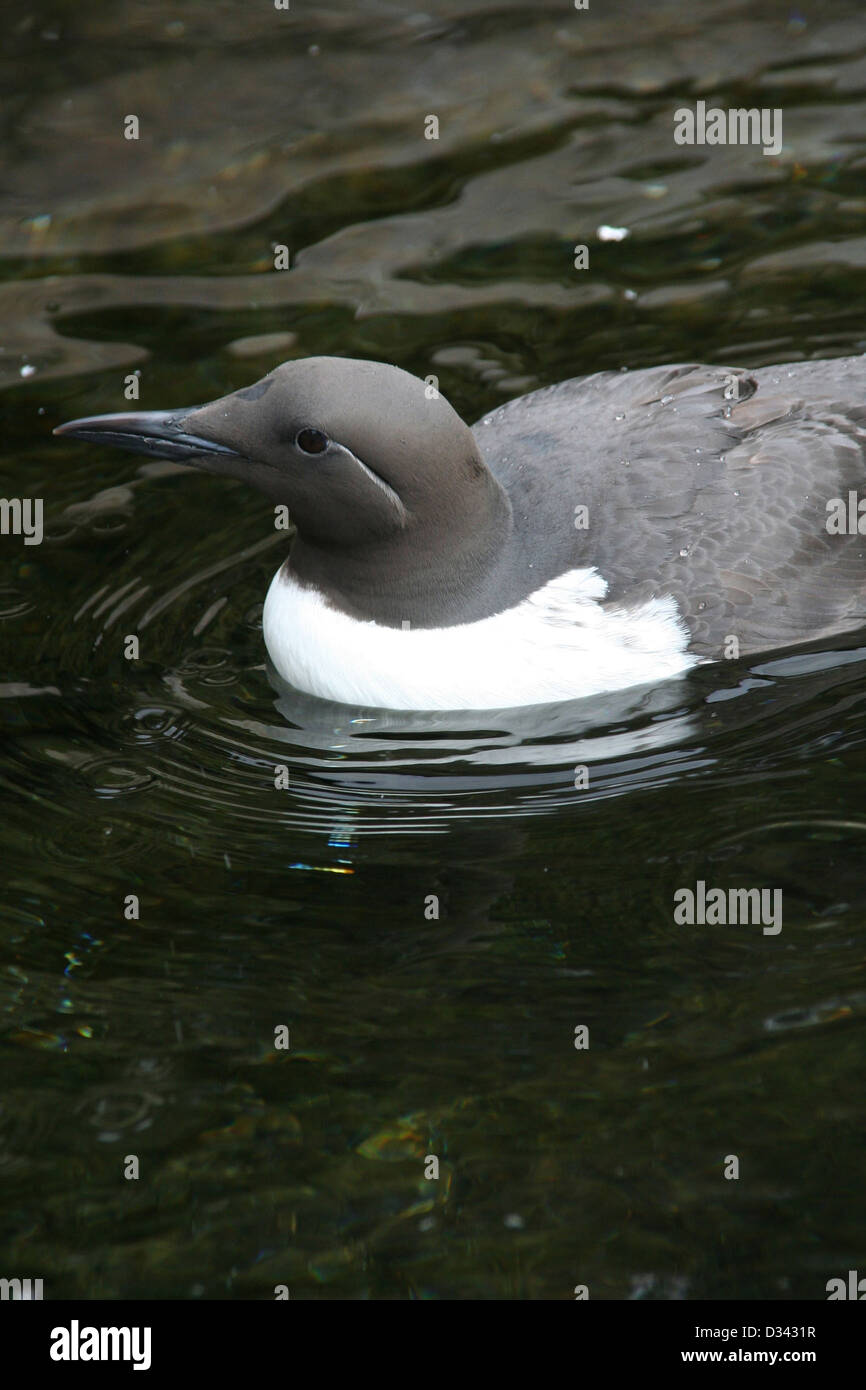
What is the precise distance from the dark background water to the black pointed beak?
2.86 feet

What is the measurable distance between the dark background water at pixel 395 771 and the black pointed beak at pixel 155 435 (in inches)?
34.4

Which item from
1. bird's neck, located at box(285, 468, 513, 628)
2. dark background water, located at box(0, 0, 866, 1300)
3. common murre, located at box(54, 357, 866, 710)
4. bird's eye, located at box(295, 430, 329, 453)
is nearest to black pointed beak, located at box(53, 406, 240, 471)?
common murre, located at box(54, 357, 866, 710)

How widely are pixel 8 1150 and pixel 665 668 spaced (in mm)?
2540

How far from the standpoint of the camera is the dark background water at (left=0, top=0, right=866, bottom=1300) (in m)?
3.99

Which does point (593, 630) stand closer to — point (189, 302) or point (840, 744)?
point (840, 744)

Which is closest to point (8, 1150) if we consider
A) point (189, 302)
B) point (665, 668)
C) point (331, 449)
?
point (331, 449)

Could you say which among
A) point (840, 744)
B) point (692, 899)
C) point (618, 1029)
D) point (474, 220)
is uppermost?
point (474, 220)

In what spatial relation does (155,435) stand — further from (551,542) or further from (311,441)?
(551,542)

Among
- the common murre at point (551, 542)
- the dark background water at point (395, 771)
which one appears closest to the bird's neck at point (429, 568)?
the common murre at point (551, 542)

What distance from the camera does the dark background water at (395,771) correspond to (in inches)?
157

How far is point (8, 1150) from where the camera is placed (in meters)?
4.13

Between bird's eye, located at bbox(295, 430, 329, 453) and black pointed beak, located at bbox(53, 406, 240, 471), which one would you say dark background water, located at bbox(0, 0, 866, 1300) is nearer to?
black pointed beak, located at bbox(53, 406, 240, 471)

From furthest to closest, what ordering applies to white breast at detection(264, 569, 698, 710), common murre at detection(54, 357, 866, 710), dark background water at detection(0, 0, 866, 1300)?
white breast at detection(264, 569, 698, 710) < common murre at detection(54, 357, 866, 710) < dark background water at detection(0, 0, 866, 1300)

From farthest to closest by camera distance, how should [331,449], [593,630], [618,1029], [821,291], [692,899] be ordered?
[821,291] → [593,630] → [331,449] → [692,899] → [618,1029]
